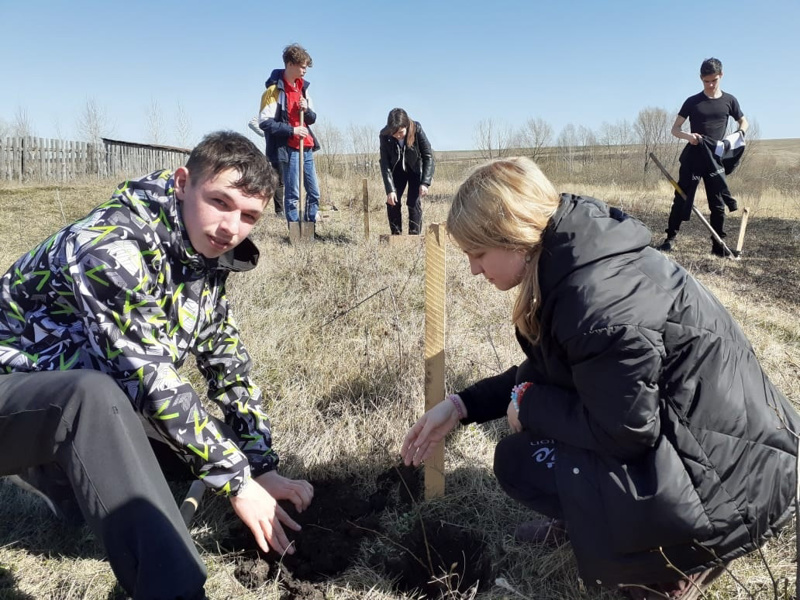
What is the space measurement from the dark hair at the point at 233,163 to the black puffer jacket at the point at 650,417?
37.1 inches

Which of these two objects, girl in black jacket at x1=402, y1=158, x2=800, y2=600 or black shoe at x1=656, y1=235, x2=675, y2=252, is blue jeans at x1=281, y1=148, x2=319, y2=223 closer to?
black shoe at x1=656, y1=235, x2=675, y2=252

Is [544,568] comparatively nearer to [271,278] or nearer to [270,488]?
[270,488]

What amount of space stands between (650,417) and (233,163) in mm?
1458

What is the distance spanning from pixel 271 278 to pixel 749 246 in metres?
7.67

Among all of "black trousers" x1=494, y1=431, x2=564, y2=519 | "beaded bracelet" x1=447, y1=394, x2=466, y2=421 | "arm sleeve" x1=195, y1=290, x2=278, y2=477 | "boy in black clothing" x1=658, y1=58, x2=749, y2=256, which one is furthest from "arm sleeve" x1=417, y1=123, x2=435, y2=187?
"black trousers" x1=494, y1=431, x2=564, y2=519

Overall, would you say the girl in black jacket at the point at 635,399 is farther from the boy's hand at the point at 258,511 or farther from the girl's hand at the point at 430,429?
the boy's hand at the point at 258,511

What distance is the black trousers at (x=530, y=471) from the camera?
1933 mm

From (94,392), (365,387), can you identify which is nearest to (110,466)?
(94,392)

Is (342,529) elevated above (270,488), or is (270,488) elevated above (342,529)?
(270,488)

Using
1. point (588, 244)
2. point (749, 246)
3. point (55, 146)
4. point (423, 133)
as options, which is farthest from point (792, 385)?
point (55, 146)

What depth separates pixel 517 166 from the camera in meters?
1.87

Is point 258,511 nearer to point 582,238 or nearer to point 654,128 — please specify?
point 582,238

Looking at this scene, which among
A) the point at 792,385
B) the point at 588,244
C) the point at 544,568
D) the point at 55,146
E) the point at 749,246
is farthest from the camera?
the point at 55,146

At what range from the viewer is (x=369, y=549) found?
2.25m
